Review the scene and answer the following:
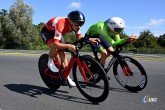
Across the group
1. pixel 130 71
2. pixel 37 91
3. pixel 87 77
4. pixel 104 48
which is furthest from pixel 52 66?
pixel 130 71

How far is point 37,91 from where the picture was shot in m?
6.70

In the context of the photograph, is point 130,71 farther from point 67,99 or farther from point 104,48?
point 67,99

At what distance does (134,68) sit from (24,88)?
8.13 feet

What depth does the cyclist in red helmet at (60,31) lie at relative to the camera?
6062mm

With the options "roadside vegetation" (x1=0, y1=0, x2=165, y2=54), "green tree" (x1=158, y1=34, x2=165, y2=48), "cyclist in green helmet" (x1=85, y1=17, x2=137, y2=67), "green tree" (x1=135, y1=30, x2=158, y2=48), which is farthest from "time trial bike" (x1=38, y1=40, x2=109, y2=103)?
"green tree" (x1=158, y1=34, x2=165, y2=48)

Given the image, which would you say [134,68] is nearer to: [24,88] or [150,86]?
[150,86]

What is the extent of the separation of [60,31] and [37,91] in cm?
147

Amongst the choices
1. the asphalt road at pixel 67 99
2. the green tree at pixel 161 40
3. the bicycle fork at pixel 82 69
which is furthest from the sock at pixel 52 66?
the green tree at pixel 161 40

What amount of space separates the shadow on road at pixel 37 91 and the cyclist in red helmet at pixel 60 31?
331 mm

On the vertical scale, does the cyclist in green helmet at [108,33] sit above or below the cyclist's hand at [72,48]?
above

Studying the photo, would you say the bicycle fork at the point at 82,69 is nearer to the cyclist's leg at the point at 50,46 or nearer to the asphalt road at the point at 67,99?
the asphalt road at the point at 67,99

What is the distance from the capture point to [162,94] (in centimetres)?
659

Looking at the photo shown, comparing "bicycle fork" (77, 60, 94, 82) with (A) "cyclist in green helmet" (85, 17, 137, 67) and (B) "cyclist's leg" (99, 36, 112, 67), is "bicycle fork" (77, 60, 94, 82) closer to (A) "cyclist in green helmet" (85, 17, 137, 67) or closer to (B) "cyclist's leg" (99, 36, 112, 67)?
(A) "cyclist in green helmet" (85, 17, 137, 67)

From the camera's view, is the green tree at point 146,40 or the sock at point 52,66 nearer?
the sock at point 52,66
